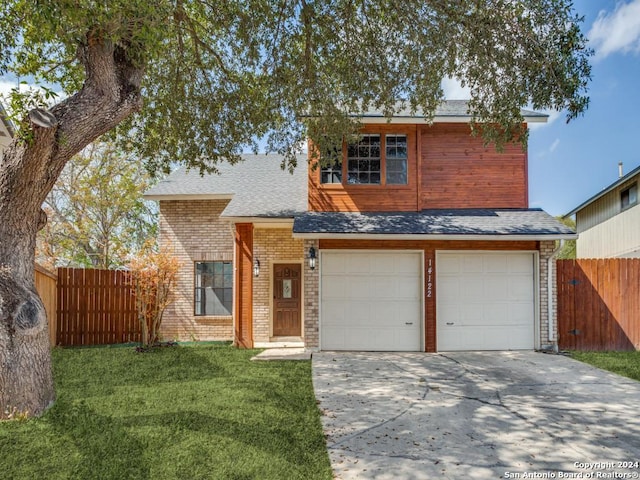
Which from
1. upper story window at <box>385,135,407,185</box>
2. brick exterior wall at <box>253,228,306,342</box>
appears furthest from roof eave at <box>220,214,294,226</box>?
upper story window at <box>385,135,407,185</box>

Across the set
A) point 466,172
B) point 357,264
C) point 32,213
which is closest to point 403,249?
point 357,264

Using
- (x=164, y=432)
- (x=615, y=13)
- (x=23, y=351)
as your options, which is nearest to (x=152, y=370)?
(x=23, y=351)

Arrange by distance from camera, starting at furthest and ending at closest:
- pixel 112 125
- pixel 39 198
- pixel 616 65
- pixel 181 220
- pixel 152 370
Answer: pixel 616 65 → pixel 181 220 → pixel 152 370 → pixel 112 125 → pixel 39 198

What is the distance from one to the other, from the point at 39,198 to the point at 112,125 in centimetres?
133

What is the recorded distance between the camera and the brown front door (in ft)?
37.2

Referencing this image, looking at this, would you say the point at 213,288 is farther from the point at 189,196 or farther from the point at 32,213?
the point at 32,213

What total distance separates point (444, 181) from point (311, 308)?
433cm

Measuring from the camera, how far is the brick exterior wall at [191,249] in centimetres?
1172

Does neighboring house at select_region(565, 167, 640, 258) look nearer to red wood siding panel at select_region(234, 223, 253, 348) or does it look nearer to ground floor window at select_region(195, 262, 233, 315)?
red wood siding panel at select_region(234, 223, 253, 348)

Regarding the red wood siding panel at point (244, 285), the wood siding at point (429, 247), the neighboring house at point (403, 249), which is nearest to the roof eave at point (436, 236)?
the neighboring house at point (403, 249)

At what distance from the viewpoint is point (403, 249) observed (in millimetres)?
9266

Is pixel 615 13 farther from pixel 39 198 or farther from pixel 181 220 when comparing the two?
pixel 39 198

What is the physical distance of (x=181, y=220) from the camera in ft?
39.3

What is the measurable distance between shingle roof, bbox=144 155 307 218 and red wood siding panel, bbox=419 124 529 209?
316 centimetres
